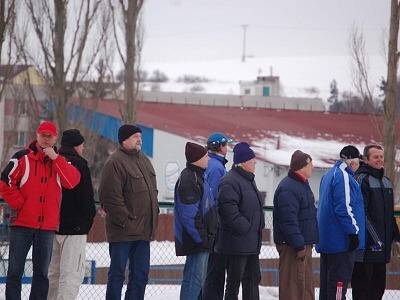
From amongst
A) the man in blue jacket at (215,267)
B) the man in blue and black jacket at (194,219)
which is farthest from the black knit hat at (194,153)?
the man in blue jacket at (215,267)

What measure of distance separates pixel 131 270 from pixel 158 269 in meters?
4.47

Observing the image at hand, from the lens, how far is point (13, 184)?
25.6 ft

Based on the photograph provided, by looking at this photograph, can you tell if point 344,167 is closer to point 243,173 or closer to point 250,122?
point 243,173

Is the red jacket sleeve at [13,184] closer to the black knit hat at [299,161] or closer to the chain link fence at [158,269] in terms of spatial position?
the chain link fence at [158,269]

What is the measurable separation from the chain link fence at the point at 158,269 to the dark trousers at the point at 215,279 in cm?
107

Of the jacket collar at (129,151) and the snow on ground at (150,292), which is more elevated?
the jacket collar at (129,151)

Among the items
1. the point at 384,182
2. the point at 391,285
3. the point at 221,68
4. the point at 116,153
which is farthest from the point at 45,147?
the point at 221,68

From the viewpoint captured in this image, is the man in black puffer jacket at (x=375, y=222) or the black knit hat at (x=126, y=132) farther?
the man in black puffer jacket at (x=375, y=222)

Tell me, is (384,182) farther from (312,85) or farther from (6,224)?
(312,85)

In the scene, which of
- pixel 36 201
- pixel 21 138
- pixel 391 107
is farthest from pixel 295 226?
pixel 21 138

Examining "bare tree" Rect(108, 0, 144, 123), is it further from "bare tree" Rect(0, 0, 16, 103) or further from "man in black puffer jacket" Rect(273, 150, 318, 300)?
"man in black puffer jacket" Rect(273, 150, 318, 300)

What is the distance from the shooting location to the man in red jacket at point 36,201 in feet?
25.5

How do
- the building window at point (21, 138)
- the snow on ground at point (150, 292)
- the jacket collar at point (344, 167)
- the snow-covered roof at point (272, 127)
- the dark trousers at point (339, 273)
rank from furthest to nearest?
the building window at point (21, 138)
the snow-covered roof at point (272, 127)
the snow on ground at point (150, 292)
the jacket collar at point (344, 167)
the dark trousers at point (339, 273)

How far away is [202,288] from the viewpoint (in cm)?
856
